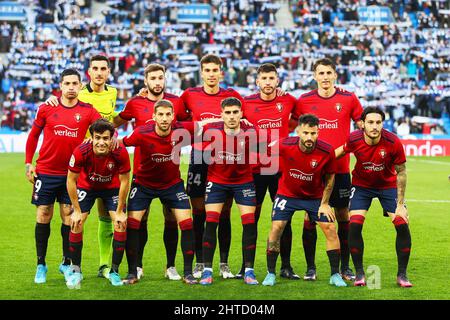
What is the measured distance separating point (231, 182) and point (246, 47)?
24173 mm

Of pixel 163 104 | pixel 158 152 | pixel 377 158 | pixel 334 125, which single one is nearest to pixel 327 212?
pixel 377 158

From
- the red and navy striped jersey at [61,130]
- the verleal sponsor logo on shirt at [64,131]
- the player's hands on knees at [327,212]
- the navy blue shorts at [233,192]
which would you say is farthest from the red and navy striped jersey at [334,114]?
the verleal sponsor logo on shirt at [64,131]

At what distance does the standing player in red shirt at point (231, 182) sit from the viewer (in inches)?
350

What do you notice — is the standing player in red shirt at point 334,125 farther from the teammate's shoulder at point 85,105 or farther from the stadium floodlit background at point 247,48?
the stadium floodlit background at point 247,48

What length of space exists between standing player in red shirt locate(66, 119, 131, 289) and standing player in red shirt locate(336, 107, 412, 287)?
222 centimetres

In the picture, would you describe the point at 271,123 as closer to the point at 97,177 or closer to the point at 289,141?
the point at 289,141

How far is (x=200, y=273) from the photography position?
9258mm

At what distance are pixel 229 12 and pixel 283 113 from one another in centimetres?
2556

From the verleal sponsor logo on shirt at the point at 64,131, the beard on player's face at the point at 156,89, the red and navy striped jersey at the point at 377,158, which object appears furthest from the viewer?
the beard on player's face at the point at 156,89

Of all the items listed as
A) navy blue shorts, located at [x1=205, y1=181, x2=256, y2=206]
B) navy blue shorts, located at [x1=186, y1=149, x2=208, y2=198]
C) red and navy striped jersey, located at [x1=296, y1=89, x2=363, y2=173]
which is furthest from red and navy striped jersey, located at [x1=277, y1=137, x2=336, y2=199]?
navy blue shorts, located at [x1=186, y1=149, x2=208, y2=198]

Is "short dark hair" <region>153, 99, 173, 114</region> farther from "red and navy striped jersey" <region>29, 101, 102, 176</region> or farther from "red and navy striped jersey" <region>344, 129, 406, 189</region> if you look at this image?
"red and navy striped jersey" <region>344, 129, 406, 189</region>

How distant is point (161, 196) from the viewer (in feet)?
29.5

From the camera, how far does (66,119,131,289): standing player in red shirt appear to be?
8516mm

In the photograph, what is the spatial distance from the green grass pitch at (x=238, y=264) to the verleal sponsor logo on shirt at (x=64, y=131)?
1489 mm
